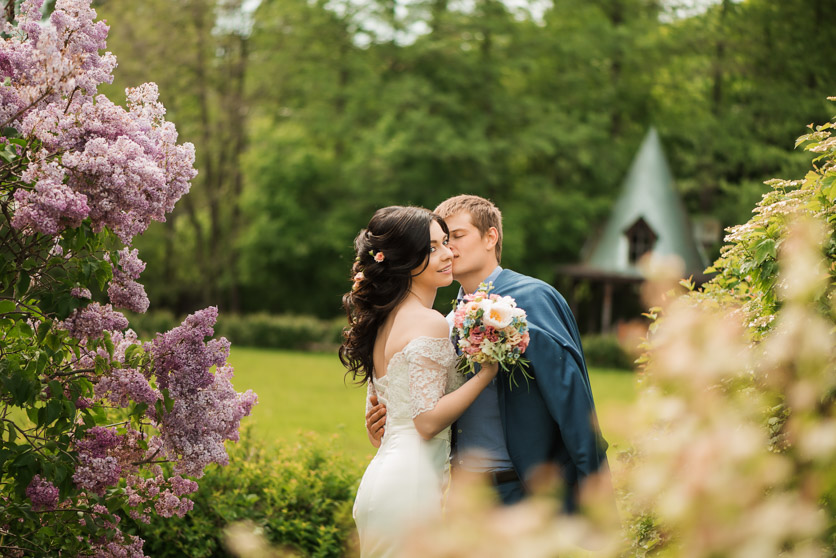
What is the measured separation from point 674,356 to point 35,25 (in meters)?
3.47

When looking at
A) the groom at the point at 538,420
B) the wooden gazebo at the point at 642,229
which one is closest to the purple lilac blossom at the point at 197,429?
the groom at the point at 538,420

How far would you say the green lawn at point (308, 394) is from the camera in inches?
479

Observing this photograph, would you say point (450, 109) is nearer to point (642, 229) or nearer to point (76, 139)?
point (642, 229)

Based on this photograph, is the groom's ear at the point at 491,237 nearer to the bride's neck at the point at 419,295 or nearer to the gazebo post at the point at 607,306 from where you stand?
the bride's neck at the point at 419,295

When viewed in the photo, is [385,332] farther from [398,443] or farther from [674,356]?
[674,356]

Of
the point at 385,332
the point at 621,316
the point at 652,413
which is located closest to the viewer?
the point at 652,413

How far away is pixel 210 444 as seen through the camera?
3863mm

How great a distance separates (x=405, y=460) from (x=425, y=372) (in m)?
0.43

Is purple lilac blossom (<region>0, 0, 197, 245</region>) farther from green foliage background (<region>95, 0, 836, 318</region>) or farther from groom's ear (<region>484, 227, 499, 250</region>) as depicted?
green foliage background (<region>95, 0, 836, 318</region>)

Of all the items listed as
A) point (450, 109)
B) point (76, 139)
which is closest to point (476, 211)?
point (76, 139)

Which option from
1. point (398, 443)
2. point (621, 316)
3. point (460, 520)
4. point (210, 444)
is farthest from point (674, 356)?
point (621, 316)

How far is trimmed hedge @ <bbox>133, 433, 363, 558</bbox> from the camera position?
5.08 m

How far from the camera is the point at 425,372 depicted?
Answer: 12.0 ft

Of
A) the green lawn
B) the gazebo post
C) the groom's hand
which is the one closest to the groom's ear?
the groom's hand
